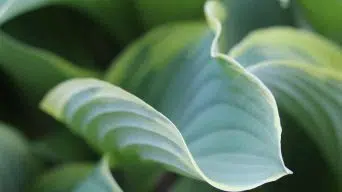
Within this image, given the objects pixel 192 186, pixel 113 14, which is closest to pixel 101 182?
pixel 192 186

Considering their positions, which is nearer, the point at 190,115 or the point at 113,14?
the point at 190,115

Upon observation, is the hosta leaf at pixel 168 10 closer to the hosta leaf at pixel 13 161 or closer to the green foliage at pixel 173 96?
the green foliage at pixel 173 96

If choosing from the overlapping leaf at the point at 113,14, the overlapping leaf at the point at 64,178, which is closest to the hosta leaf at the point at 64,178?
the overlapping leaf at the point at 64,178

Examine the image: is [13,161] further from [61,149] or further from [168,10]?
[168,10]

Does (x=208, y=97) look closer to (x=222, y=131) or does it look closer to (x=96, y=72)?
(x=222, y=131)

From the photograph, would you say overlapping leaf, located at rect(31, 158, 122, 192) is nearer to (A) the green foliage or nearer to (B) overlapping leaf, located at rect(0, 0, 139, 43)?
(A) the green foliage

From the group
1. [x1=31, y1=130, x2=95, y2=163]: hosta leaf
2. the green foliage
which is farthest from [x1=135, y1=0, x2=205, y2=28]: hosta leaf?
[x1=31, y1=130, x2=95, y2=163]: hosta leaf
